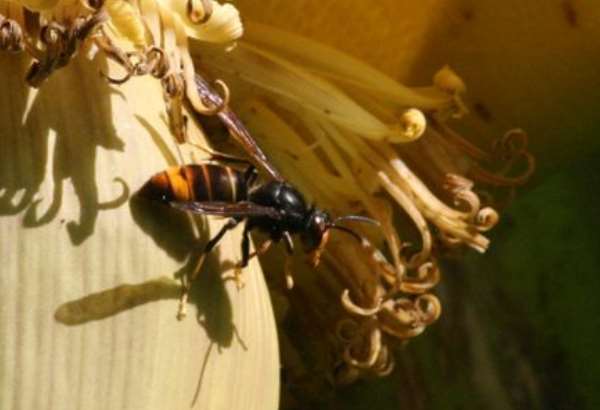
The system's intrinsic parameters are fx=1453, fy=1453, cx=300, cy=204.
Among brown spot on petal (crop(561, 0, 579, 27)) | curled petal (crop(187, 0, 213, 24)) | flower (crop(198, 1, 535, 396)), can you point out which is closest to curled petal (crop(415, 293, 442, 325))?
flower (crop(198, 1, 535, 396))

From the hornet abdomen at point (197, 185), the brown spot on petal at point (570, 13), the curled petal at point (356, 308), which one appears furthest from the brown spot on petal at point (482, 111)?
the hornet abdomen at point (197, 185)

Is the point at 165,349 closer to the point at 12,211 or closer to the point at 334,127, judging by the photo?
the point at 12,211

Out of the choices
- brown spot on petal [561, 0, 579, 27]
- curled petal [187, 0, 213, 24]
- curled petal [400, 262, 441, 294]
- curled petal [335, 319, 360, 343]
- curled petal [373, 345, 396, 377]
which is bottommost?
curled petal [373, 345, 396, 377]

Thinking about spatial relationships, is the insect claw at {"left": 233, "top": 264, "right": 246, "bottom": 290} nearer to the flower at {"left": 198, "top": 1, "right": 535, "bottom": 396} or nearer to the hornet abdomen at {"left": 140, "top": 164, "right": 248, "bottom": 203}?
the hornet abdomen at {"left": 140, "top": 164, "right": 248, "bottom": 203}

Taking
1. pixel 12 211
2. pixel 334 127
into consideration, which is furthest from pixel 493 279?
pixel 12 211

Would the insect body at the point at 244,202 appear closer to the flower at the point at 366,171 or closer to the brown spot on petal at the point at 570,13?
the flower at the point at 366,171
